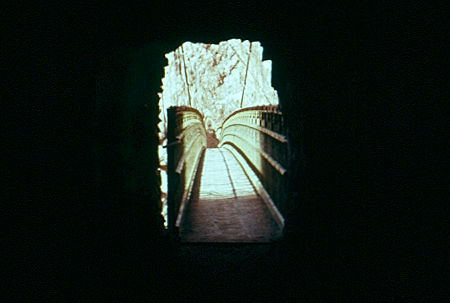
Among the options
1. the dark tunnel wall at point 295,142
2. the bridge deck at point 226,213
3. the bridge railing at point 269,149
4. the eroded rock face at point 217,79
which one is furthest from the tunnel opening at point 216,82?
the dark tunnel wall at point 295,142

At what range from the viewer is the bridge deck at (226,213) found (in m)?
4.45

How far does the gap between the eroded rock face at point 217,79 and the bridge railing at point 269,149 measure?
1820 cm

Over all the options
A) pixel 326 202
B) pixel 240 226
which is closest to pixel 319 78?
pixel 326 202

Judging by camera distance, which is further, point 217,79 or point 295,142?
point 217,79

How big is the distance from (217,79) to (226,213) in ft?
79.7

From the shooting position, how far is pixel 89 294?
216 centimetres

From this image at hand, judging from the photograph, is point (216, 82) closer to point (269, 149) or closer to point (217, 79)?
point (217, 79)

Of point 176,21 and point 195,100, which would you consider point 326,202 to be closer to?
point 176,21

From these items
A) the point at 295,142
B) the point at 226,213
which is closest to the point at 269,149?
the point at 226,213

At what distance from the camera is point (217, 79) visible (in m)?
28.6

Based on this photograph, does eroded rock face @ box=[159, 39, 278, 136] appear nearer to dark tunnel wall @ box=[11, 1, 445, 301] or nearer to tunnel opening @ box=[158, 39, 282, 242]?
tunnel opening @ box=[158, 39, 282, 242]

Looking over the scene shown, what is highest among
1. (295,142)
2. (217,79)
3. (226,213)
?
(217,79)

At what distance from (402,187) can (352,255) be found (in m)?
0.62

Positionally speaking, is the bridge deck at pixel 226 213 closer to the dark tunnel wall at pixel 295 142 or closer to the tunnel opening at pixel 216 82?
the dark tunnel wall at pixel 295 142
